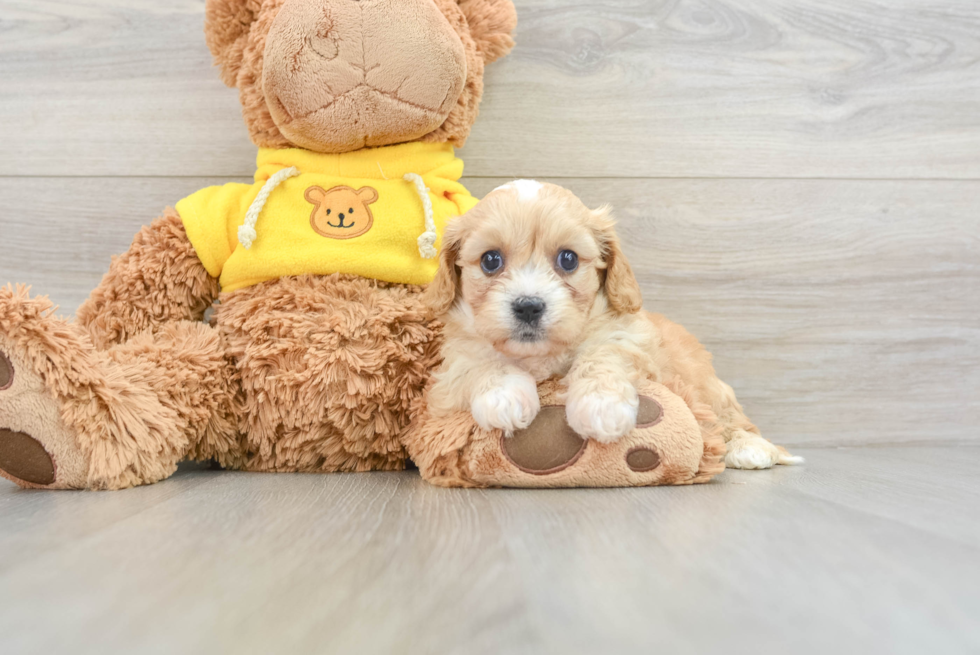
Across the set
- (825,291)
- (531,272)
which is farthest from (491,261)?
(825,291)

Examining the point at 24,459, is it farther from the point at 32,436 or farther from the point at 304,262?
the point at 304,262

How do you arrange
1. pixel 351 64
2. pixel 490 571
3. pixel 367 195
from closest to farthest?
pixel 490 571
pixel 351 64
pixel 367 195

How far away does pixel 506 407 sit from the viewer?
1.07 m

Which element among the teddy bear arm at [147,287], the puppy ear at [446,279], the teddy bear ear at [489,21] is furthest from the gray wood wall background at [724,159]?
the puppy ear at [446,279]

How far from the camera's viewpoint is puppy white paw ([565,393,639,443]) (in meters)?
1.05

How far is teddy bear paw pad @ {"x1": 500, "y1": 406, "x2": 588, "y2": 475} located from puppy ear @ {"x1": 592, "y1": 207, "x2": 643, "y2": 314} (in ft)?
0.84

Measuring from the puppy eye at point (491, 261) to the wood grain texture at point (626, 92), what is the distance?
615mm

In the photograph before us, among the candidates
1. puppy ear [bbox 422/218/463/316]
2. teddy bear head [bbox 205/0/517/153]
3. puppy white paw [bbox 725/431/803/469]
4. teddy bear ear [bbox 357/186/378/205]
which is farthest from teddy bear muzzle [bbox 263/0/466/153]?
puppy white paw [bbox 725/431/803/469]

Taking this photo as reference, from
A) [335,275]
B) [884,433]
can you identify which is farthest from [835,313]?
[335,275]

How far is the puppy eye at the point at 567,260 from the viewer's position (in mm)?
1159

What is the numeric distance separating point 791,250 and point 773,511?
3.31ft

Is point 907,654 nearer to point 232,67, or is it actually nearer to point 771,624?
point 771,624

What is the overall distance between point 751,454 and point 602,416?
497 mm

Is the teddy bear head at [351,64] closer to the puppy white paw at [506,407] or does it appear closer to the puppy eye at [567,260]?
the puppy eye at [567,260]
